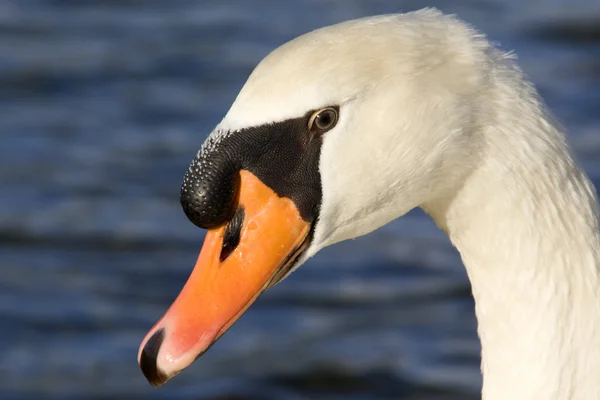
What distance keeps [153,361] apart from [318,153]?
2.31 ft

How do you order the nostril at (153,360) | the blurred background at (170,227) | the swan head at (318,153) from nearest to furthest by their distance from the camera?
1. the swan head at (318,153)
2. the nostril at (153,360)
3. the blurred background at (170,227)

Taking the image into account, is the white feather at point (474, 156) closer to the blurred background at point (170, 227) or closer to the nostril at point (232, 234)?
the nostril at point (232, 234)

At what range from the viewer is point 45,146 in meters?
9.24

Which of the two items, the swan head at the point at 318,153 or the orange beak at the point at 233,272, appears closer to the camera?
the swan head at the point at 318,153

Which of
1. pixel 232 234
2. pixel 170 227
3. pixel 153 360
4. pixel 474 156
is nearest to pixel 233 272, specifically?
pixel 232 234

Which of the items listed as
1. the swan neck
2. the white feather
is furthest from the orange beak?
the swan neck

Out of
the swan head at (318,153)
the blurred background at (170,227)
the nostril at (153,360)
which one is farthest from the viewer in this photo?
the blurred background at (170,227)

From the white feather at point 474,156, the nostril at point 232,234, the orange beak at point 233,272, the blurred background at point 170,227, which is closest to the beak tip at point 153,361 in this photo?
the orange beak at point 233,272

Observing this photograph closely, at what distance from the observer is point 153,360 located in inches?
141

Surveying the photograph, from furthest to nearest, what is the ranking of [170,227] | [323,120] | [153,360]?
[170,227], [153,360], [323,120]

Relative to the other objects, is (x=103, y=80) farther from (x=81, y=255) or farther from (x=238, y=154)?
(x=238, y=154)

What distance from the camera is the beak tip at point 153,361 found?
3570mm

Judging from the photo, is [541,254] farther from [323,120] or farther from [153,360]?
[153,360]

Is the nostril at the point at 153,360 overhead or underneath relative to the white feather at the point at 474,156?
underneath
